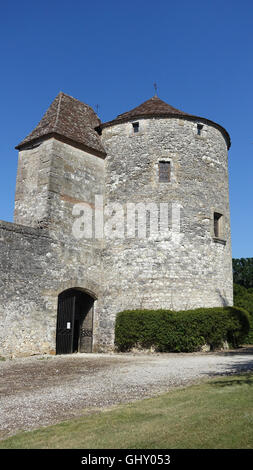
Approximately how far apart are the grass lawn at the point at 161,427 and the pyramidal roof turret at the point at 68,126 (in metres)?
12.8

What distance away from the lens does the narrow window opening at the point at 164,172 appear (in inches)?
682

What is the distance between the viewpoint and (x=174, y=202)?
16906mm

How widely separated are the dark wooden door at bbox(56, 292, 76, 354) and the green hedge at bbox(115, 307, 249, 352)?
182cm

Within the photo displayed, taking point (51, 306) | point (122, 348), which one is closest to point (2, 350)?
point (51, 306)

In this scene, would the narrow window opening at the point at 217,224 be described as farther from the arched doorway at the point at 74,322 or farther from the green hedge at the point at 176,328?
the arched doorway at the point at 74,322

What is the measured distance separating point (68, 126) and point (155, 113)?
150 inches

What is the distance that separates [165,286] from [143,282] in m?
0.92

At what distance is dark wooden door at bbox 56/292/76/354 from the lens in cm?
1557

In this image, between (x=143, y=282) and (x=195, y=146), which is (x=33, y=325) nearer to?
(x=143, y=282)

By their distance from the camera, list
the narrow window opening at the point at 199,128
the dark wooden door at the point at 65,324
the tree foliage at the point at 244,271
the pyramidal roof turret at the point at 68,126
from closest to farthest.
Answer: the dark wooden door at the point at 65,324
the pyramidal roof turret at the point at 68,126
the narrow window opening at the point at 199,128
the tree foliage at the point at 244,271

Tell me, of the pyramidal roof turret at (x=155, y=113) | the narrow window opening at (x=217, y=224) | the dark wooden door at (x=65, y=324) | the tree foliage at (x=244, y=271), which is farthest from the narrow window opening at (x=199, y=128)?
the tree foliage at (x=244, y=271)

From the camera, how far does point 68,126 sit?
58.3 feet

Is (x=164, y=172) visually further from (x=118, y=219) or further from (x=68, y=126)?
(x=68, y=126)

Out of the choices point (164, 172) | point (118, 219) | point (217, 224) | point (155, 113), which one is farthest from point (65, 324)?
point (155, 113)
